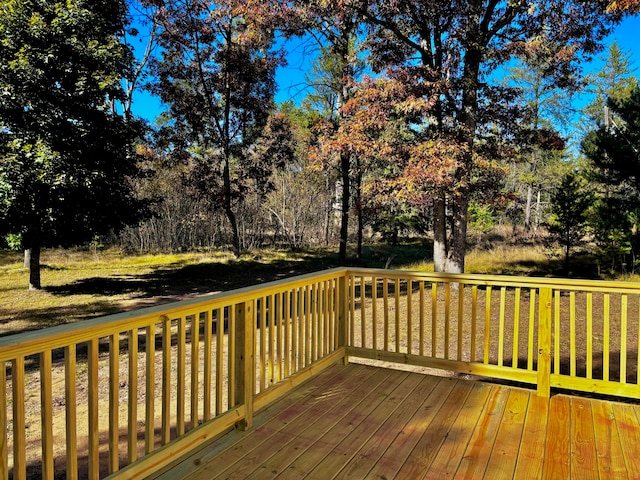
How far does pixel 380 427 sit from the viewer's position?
95.7 inches

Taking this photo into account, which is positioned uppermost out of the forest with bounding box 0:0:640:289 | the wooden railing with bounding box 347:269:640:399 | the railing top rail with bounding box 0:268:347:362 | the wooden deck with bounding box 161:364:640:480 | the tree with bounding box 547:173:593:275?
the forest with bounding box 0:0:640:289

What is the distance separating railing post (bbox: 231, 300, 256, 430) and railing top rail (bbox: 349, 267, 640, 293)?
4.25ft

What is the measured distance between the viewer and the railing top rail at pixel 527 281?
8.58ft

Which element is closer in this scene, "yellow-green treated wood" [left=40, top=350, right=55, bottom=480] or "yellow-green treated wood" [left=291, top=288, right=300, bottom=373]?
"yellow-green treated wood" [left=40, top=350, right=55, bottom=480]

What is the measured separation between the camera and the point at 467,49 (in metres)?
7.39

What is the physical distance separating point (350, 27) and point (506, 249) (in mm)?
8789

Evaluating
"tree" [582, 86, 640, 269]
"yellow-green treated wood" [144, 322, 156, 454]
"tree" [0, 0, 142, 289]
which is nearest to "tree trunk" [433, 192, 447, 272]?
"tree" [582, 86, 640, 269]

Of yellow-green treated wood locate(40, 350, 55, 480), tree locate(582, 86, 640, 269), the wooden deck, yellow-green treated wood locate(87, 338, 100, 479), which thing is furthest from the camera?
tree locate(582, 86, 640, 269)

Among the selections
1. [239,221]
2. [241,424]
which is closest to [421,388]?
[241,424]

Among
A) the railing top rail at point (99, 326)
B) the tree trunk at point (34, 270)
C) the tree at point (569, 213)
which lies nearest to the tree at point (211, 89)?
the tree trunk at point (34, 270)

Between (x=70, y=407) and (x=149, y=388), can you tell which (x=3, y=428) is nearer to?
(x=70, y=407)

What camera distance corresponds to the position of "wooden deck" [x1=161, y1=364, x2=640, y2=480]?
78.6 inches

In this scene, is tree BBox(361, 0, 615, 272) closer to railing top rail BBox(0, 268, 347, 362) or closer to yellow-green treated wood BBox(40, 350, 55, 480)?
railing top rail BBox(0, 268, 347, 362)

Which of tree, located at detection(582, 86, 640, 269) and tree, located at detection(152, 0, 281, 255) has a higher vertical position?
tree, located at detection(152, 0, 281, 255)
